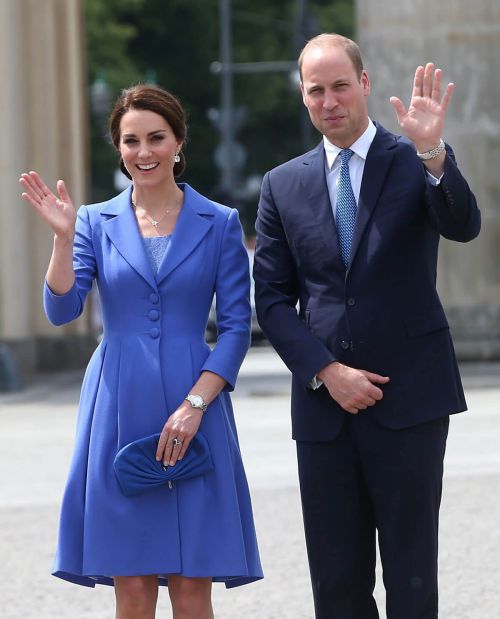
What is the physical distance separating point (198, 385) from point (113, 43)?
3448cm

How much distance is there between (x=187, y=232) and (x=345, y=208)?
505 millimetres

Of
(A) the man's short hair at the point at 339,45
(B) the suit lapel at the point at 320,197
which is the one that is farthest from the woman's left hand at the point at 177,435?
(A) the man's short hair at the point at 339,45

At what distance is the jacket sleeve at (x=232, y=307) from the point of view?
5.19 m

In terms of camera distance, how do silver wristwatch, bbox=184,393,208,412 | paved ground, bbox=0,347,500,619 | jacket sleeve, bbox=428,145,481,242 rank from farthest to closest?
paved ground, bbox=0,347,500,619 → silver wristwatch, bbox=184,393,208,412 → jacket sleeve, bbox=428,145,481,242

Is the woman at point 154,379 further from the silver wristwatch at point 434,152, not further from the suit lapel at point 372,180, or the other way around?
the silver wristwatch at point 434,152

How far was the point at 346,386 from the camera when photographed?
195 inches

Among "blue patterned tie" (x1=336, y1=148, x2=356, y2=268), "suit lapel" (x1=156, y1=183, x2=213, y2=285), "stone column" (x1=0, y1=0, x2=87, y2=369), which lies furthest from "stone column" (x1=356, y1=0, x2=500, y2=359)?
"blue patterned tie" (x1=336, y1=148, x2=356, y2=268)

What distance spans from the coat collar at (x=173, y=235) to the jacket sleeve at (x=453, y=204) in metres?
0.77

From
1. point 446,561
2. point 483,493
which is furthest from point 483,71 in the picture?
point 446,561

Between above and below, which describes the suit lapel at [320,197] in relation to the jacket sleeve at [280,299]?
above

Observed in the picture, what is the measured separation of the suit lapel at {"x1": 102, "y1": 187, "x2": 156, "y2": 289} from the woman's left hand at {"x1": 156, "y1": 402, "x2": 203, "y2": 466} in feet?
1.36

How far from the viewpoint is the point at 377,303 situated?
5.04m

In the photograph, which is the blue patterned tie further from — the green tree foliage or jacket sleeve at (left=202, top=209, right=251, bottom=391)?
the green tree foliage

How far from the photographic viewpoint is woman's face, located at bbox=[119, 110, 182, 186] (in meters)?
5.17
